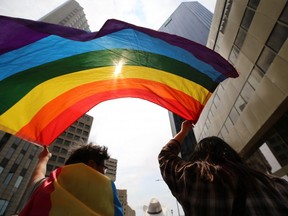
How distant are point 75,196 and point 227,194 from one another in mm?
1087

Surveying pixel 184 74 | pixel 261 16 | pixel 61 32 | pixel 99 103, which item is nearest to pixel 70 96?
pixel 99 103

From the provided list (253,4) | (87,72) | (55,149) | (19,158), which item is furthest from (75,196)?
(55,149)

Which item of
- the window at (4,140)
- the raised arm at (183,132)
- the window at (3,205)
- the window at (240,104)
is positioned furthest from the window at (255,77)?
the window at (3,205)

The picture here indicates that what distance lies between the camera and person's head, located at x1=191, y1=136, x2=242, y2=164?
5.59 ft

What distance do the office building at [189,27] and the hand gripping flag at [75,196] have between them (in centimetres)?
4749

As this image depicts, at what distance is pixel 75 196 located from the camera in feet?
4.79

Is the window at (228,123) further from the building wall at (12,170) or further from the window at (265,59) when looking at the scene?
the building wall at (12,170)

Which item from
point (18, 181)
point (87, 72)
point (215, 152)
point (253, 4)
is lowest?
point (215, 152)

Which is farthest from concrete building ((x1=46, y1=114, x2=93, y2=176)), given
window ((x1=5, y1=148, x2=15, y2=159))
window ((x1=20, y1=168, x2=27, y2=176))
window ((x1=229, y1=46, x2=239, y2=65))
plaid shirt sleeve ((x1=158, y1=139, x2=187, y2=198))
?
plaid shirt sleeve ((x1=158, y1=139, x2=187, y2=198))

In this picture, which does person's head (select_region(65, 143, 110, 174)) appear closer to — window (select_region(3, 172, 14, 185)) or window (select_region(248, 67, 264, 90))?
window (select_region(248, 67, 264, 90))

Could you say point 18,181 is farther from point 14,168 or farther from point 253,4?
point 253,4

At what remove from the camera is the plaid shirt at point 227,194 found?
4.30 ft

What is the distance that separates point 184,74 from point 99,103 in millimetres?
1821

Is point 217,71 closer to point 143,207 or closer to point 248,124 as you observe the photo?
point 248,124
